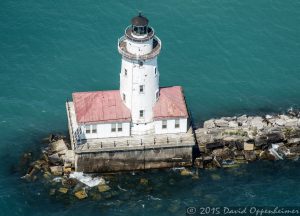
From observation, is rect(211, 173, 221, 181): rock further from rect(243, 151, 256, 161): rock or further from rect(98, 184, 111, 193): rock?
rect(98, 184, 111, 193): rock

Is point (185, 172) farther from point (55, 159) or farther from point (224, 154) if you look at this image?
point (55, 159)

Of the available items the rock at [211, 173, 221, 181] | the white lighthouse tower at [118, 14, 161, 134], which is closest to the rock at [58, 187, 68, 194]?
the white lighthouse tower at [118, 14, 161, 134]

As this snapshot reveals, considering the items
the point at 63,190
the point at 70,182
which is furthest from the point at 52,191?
the point at 70,182

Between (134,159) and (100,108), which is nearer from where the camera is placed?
(100,108)

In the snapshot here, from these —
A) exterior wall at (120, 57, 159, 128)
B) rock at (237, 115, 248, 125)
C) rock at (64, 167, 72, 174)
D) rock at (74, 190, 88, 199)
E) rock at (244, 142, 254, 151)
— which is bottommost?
rock at (74, 190, 88, 199)

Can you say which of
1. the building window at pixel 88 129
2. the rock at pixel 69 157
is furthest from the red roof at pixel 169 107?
the rock at pixel 69 157

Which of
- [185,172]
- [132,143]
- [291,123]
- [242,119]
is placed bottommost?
[185,172]

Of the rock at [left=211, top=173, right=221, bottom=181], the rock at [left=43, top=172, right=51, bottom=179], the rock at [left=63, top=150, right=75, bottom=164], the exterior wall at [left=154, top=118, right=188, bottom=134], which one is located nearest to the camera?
the rock at [left=43, top=172, right=51, bottom=179]

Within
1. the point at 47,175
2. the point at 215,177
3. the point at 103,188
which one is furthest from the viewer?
the point at 215,177
